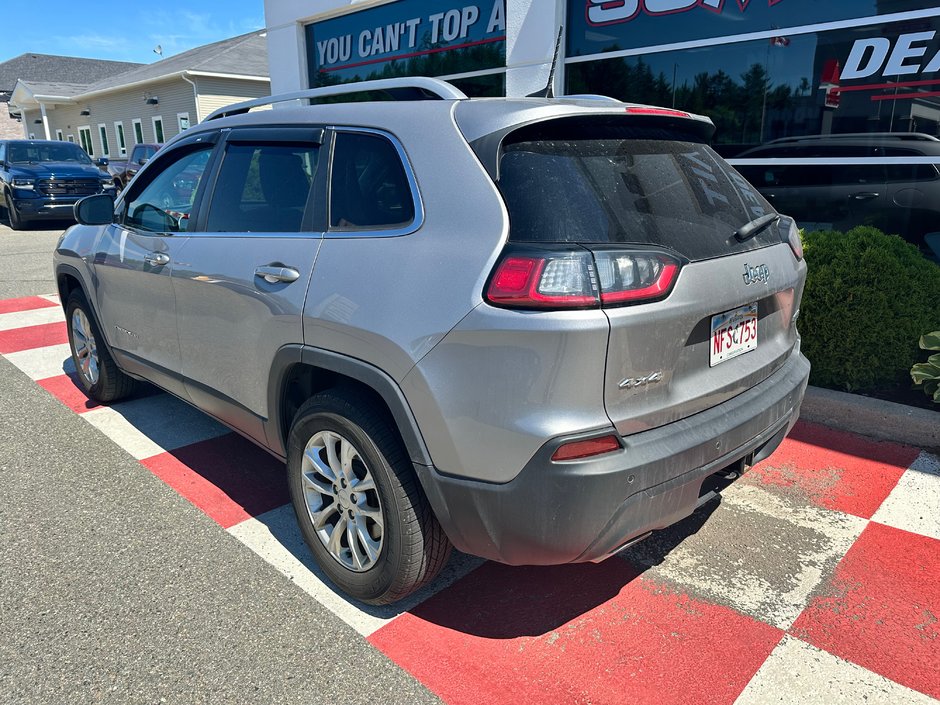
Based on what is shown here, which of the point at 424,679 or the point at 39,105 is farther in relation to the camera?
the point at 39,105

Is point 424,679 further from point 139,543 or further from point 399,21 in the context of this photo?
point 399,21

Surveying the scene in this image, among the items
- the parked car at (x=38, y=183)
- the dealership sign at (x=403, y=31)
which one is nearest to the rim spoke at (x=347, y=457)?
the dealership sign at (x=403, y=31)

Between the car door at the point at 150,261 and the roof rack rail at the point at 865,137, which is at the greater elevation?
the roof rack rail at the point at 865,137

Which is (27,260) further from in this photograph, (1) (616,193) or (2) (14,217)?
(1) (616,193)

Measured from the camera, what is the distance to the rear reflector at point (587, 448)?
2021 mm

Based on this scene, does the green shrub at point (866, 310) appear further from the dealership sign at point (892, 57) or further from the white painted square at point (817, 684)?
the white painted square at point (817, 684)

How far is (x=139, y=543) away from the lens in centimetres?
314

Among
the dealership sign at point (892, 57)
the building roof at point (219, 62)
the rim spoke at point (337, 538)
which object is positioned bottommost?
the rim spoke at point (337, 538)

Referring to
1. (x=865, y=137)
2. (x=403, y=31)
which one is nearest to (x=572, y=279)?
(x=865, y=137)

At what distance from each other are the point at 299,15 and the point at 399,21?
2.31 metres

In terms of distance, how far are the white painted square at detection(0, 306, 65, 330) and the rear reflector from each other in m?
6.97

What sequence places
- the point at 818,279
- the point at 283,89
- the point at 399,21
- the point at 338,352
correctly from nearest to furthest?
the point at 338,352 → the point at 818,279 → the point at 399,21 → the point at 283,89

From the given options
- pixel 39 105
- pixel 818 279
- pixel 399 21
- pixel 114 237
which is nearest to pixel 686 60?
pixel 818 279

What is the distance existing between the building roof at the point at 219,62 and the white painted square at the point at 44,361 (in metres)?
21.2
